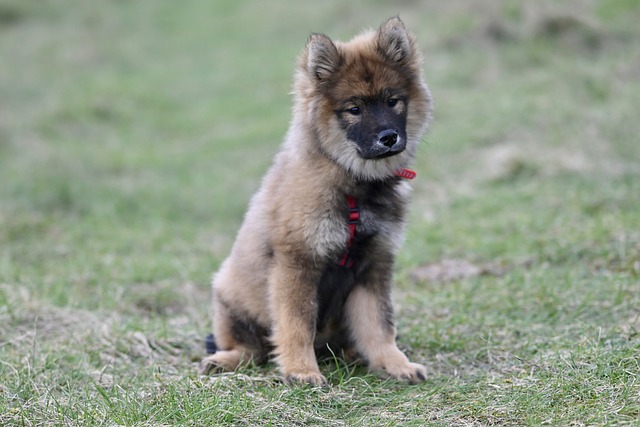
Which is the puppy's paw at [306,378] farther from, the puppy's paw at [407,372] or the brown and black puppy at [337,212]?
the puppy's paw at [407,372]

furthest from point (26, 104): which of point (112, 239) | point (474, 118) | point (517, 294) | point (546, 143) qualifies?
point (517, 294)

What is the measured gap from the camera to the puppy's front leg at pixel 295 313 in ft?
15.6

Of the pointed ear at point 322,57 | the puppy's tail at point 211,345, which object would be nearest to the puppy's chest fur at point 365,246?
the pointed ear at point 322,57

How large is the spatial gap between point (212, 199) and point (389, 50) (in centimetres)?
609

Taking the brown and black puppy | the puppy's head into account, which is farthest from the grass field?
the puppy's head

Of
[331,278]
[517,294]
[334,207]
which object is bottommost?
[517,294]

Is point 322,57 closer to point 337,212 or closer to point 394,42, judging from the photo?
point 394,42

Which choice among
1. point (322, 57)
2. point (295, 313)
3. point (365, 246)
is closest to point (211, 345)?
point (295, 313)

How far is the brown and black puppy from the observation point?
4742 millimetres

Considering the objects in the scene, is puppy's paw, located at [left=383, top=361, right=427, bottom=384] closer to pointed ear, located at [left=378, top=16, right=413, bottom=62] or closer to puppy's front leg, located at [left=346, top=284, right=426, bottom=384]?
puppy's front leg, located at [left=346, top=284, right=426, bottom=384]

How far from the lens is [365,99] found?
4766 mm

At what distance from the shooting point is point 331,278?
4906 mm

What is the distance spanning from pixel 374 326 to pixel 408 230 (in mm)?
3081

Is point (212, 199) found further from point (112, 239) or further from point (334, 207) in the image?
point (334, 207)
